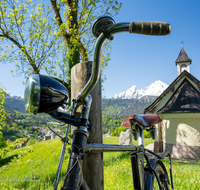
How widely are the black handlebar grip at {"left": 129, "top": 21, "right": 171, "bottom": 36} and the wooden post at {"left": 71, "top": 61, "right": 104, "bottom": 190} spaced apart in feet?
3.04

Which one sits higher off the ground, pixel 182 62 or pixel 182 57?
pixel 182 57

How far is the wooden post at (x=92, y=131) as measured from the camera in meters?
1.50

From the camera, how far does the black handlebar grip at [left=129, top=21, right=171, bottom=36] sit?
766mm

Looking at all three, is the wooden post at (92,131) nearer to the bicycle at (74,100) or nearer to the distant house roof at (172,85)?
the bicycle at (74,100)

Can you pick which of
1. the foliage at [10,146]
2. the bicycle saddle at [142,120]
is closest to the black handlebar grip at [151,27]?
the bicycle saddle at [142,120]

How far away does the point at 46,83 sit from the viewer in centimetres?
80

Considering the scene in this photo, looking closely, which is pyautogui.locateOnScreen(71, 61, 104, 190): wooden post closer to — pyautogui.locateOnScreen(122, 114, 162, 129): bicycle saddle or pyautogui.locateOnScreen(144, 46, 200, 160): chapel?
pyautogui.locateOnScreen(122, 114, 162, 129): bicycle saddle

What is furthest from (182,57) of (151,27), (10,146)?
(151,27)

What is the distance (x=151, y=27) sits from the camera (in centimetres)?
78

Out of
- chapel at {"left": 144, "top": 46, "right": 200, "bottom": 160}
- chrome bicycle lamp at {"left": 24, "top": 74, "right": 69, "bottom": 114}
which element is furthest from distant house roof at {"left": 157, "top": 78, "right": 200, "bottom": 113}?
chrome bicycle lamp at {"left": 24, "top": 74, "right": 69, "bottom": 114}

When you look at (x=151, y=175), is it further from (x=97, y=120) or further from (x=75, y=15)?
(x=75, y=15)

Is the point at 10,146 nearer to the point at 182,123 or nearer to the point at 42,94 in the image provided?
the point at 42,94

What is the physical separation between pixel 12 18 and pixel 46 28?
1.69m

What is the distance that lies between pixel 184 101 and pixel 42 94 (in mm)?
11156
